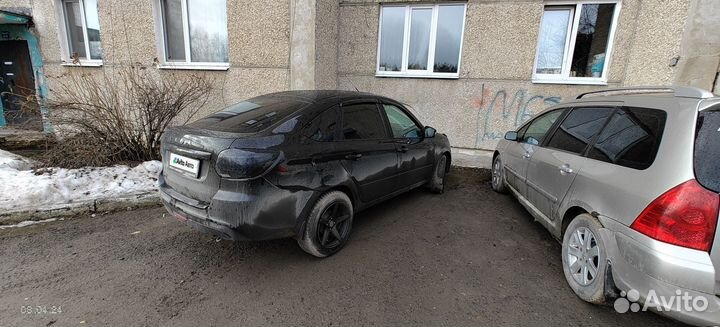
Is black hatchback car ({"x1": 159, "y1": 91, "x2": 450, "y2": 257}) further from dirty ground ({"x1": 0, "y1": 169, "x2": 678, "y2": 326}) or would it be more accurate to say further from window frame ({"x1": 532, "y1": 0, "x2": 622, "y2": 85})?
window frame ({"x1": 532, "y1": 0, "x2": 622, "y2": 85})

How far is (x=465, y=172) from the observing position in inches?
238

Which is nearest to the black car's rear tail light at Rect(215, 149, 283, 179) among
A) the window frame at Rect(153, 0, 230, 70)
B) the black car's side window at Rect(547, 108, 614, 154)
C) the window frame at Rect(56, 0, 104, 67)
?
the black car's side window at Rect(547, 108, 614, 154)

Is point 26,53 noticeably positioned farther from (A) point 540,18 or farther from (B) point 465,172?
(A) point 540,18

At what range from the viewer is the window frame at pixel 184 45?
6.95 m

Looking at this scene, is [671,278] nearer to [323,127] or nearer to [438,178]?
[323,127]

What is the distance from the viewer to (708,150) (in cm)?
181

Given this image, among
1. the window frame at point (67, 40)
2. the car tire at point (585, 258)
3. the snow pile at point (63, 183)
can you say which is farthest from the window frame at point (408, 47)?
the window frame at point (67, 40)

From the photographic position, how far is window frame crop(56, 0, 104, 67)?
7.74 m

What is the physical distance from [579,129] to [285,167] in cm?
276

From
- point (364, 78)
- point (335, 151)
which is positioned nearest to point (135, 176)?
point (335, 151)

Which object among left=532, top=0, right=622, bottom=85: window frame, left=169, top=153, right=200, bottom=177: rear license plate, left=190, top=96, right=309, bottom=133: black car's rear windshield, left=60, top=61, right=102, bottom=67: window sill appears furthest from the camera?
left=60, top=61, right=102, bottom=67: window sill

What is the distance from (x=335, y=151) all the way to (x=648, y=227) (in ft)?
7.54

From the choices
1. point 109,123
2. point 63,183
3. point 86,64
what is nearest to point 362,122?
point 63,183

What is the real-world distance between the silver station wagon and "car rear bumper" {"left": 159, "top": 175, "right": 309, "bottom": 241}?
2.29 meters
